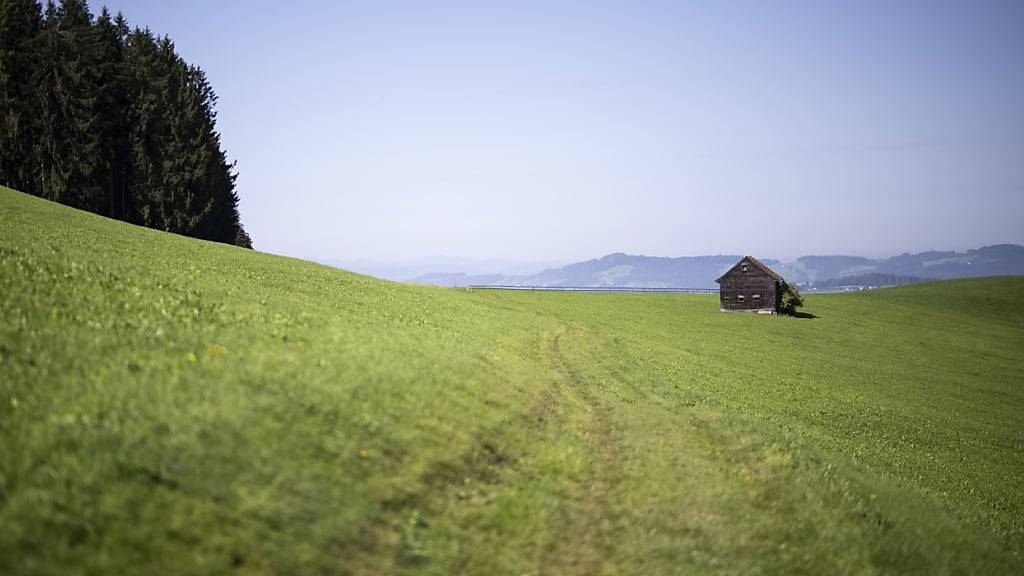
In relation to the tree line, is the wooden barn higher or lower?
lower

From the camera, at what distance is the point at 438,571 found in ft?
32.2

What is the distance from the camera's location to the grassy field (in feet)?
28.9

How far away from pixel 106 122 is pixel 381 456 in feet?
219

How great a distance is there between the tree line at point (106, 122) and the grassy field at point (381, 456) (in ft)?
118

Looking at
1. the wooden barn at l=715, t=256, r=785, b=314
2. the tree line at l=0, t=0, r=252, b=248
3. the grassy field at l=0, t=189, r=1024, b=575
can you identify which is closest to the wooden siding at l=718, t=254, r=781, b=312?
the wooden barn at l=715, t=256, r=785, b=314

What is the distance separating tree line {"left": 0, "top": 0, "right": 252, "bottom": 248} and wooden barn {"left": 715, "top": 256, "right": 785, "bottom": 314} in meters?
73.1

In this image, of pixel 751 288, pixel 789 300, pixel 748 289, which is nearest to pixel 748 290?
pixel 748 289

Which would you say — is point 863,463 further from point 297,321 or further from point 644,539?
point 297,321

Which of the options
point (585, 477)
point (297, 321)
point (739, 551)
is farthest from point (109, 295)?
point (739, 551)

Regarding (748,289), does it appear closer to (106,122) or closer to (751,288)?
(751,288)

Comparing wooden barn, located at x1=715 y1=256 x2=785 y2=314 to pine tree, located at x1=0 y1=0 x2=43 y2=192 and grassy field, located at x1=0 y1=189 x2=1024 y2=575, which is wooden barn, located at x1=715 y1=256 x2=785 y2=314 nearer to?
grassy field, located at x1=0 y1=189 x2=1024 y2=575

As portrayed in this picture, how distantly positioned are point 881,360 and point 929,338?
2403 centimetres

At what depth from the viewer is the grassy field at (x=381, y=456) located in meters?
8.81

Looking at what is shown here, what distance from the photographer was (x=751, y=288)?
273 ft
